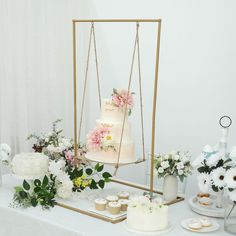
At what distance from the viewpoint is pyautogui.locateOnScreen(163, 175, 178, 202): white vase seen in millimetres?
2115

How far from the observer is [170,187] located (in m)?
2.13

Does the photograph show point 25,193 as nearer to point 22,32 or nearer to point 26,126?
point 26,126

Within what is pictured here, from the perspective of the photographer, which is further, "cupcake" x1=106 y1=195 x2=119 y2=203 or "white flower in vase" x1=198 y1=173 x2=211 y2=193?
"cupcake" x1=106 y1=195 x2=119 y2=203

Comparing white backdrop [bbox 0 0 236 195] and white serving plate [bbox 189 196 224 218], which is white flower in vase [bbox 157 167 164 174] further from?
white backdrop [bbox 0 0 236 195]

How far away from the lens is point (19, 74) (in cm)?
286

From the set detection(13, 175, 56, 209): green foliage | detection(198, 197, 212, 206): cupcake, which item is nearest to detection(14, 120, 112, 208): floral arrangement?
detection(13, 175, 56, 209): green foliage

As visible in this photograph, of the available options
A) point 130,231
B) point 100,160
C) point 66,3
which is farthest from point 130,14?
point 130,231

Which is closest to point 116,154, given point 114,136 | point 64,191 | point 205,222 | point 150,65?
point 114,136

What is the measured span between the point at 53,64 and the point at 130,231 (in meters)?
1.65

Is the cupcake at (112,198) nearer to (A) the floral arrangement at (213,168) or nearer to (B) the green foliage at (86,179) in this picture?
(B) the green foliage at (86,179)

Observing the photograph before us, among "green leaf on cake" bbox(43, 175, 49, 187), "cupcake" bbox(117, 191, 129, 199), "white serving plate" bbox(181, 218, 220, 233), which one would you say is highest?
"green leaf on cake" bbox(43, 175, 49, 187)

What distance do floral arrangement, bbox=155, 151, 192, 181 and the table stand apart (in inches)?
6.2

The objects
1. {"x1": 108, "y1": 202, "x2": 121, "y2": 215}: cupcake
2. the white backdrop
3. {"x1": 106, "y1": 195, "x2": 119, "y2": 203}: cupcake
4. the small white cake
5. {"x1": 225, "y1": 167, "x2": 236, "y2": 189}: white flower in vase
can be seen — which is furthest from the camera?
the white backdrop

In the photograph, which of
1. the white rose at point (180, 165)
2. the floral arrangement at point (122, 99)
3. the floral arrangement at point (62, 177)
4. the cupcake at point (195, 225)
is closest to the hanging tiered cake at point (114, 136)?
the floral arrangement at point (122, 99)
